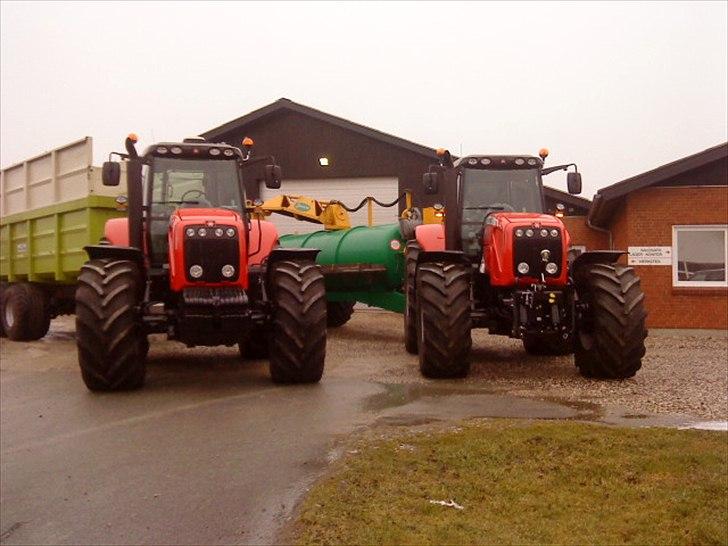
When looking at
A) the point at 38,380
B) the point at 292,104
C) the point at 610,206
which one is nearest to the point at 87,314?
the point at 38,380

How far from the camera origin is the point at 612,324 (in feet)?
29.3

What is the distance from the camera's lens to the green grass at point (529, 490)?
174 inches

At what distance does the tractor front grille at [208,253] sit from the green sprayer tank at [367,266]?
5.04 metres

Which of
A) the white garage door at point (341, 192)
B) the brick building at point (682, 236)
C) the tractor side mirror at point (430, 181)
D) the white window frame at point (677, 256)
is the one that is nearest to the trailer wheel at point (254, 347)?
the tractor side mirror at point (430, 181)

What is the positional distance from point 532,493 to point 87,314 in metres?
4.97

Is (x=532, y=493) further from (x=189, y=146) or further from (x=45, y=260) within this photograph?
(x=45, y=260)

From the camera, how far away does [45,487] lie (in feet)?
18.0

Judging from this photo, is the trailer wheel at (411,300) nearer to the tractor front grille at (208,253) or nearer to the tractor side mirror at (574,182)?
the tractor side mirror at (574,182)

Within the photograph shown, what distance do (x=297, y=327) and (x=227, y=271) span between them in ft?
2.96

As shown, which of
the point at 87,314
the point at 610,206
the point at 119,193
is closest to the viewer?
the point at 87,314

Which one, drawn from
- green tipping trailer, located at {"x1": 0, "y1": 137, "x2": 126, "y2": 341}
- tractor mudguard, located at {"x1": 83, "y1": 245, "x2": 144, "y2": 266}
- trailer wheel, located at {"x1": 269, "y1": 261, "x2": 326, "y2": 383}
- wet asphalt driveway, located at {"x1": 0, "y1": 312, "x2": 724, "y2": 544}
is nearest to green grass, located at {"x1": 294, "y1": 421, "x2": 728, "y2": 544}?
wet asphalt driveway, located at {"x1": 0, "y1": 312, "x2": 724, "y2": 544}

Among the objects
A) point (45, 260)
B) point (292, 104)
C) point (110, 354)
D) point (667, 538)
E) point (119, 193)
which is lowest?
point (667, 538)

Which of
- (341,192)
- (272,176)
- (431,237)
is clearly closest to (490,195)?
(431,237)

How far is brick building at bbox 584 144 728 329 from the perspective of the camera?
56.6 ft
